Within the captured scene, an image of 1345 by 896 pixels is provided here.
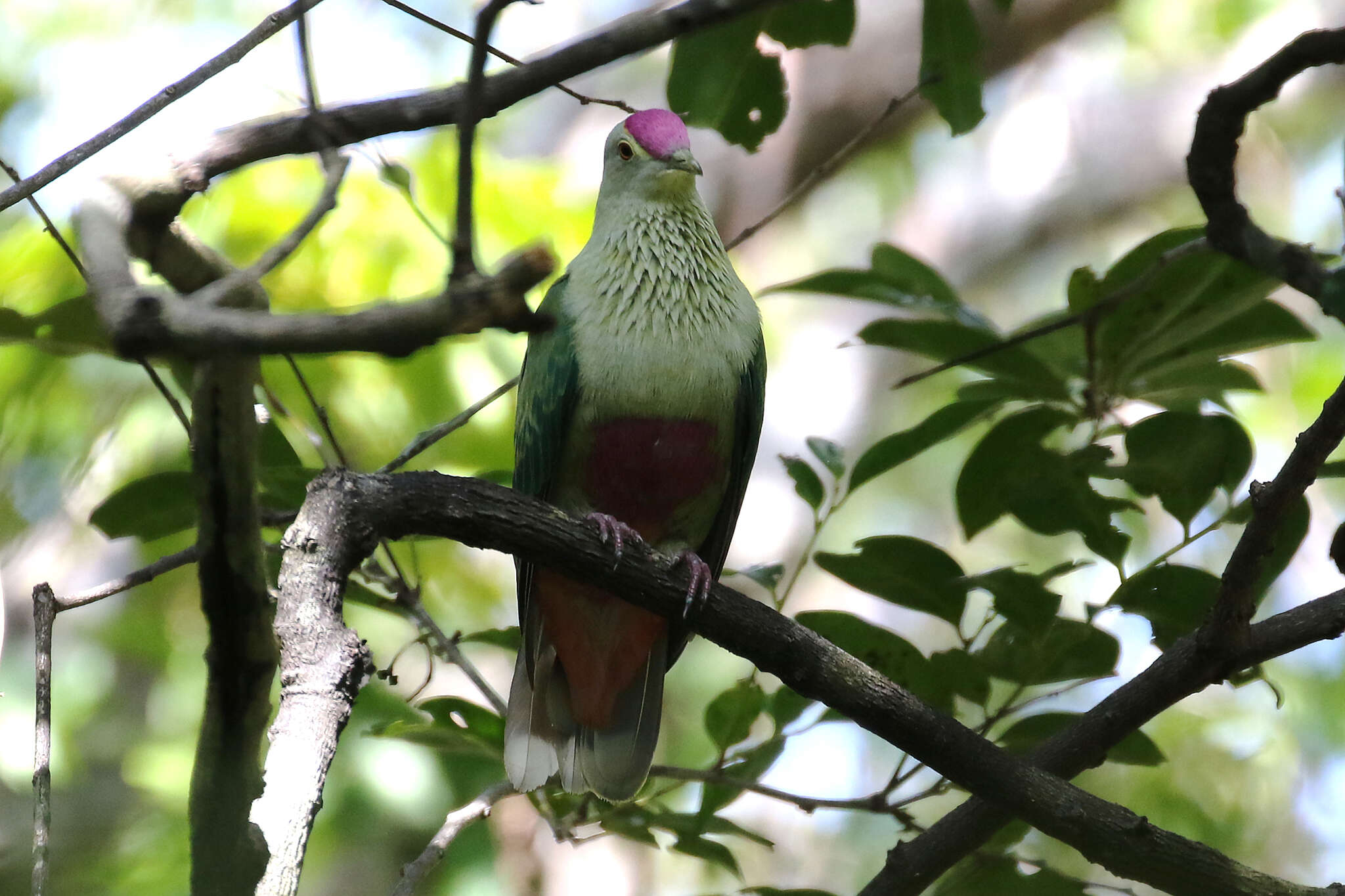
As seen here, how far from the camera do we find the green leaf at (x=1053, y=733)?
8.52 ft

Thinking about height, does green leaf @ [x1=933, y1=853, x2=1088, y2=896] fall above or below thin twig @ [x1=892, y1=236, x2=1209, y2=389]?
below

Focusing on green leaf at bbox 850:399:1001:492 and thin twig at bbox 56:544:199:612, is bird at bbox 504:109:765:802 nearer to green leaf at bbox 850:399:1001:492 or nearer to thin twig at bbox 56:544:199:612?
green leaf at bbox 850:399:1001:492

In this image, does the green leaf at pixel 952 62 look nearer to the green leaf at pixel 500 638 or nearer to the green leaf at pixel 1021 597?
the green leaf at pixel 1021 597

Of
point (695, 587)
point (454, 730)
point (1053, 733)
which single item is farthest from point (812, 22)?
point (454, 730)

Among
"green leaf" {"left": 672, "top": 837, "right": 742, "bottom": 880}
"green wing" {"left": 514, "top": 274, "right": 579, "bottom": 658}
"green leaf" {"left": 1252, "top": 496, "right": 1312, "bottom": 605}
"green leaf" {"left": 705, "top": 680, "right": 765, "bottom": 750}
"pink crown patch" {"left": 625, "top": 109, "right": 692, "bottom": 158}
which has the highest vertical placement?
"pink crown patch" {"left": 625, "top": 109, "right": 692, "bottom": 158}

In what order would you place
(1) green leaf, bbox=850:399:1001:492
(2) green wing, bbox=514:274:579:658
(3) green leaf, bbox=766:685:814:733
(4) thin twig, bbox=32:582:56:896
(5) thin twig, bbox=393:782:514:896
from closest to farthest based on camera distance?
(4) thin twig, bbox=32:582:56:896, (5) thin twig, bbox=393:782:514:896, (1) green leaf, bbox=850:399:1001:492, (3) green leaf, bbox=766:685:814:733, (2) green wing, bbox=514:274:579:658

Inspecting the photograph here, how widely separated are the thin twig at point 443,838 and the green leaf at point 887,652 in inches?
31.9

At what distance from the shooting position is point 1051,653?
2.55m

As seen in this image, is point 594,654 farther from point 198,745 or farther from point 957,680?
point 198,745

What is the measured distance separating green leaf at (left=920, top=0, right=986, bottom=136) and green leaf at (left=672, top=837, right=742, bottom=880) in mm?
1826

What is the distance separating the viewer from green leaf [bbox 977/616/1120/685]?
8.26 ft

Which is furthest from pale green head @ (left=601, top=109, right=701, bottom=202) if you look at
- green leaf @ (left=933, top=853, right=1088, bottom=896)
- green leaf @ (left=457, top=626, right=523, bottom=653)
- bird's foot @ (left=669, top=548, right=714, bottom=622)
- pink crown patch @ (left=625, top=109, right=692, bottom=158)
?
green leaf @ (left=933, top=853, right=1088, bottom=896)

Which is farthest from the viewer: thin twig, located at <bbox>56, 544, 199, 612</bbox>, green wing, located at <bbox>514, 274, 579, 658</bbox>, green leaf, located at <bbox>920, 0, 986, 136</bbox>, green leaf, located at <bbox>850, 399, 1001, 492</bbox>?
green wing, located at <bbox>514, 274, 579, 658</bbox>

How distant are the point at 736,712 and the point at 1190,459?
3.73 feet
